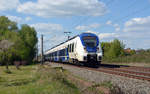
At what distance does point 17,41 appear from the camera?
4903cm

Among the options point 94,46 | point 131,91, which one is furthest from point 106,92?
point 94,46

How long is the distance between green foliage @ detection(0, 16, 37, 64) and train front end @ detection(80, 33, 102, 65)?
2497 cm

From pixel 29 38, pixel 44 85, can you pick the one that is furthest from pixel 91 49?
pixel 29 38

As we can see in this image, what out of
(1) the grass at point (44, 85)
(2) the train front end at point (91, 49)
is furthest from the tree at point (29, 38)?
(1) the grass at point (44, 85)

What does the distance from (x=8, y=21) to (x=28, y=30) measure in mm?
9357

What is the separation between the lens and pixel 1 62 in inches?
2076

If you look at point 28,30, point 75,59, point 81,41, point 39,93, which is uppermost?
point 28,30

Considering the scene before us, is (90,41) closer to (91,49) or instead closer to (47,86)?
(91,49)

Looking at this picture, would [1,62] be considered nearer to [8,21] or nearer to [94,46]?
[8,21]

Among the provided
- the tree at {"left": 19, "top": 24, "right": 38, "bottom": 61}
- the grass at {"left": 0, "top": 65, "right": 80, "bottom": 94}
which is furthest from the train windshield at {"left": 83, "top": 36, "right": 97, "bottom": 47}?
the tree at {"left": 19, "top": 24, "right": 38, "bottom": 61}

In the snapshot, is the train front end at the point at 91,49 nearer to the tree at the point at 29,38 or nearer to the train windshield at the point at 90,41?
the train windshield at the point at 90,41

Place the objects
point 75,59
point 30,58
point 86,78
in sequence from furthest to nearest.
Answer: point 30,58 < point 75,59 < point 86,78

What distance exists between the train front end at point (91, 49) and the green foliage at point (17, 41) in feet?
81.9

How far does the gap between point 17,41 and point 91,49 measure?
32.1 metres
